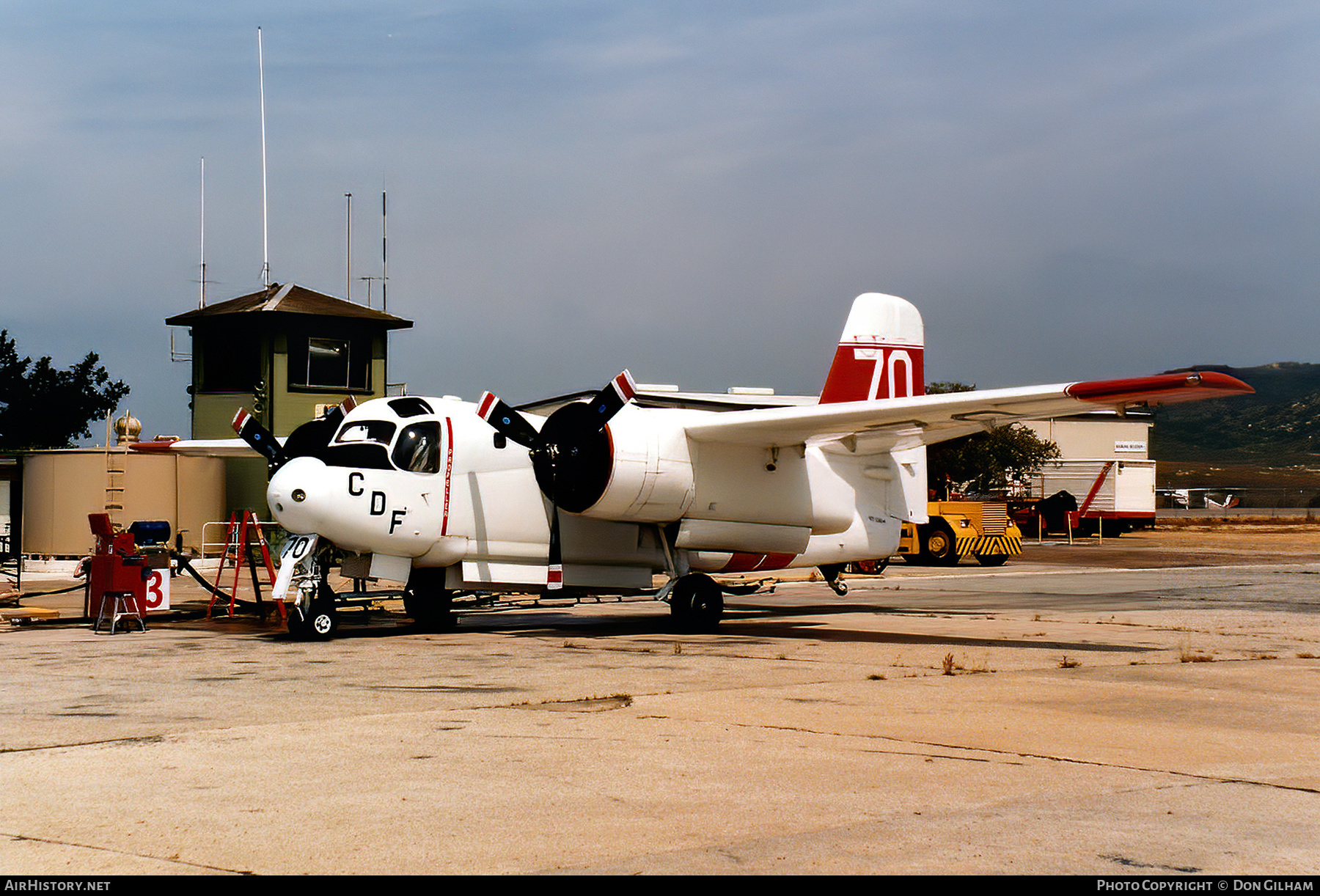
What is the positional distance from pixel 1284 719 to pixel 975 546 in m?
28.0

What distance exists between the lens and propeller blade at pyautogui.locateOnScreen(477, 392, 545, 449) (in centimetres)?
1642

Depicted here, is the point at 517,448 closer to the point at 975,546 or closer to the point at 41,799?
the point at 41,799

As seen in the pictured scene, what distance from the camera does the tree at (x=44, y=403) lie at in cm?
5550

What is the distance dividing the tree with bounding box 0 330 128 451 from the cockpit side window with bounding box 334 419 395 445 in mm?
44956

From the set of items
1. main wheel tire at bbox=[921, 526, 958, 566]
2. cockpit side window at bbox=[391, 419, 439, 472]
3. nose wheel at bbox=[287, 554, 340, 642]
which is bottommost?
main wheel tire at bbox=[921, 526, 958, 566]

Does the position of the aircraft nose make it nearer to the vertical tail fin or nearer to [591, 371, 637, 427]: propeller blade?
[591, 371, 637, 427]: propeller blade

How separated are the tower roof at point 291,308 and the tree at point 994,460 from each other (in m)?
36.5

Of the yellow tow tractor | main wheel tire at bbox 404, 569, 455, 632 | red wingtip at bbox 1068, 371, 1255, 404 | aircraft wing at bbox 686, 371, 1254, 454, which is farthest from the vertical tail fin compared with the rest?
the yellow tow tractor

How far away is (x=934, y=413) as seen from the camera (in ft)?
52.1

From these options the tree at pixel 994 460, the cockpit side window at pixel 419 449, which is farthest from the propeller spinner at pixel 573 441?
the tree at pixel 994 460

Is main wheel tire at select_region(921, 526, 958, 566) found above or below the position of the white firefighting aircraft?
below

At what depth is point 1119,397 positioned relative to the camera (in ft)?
45.7

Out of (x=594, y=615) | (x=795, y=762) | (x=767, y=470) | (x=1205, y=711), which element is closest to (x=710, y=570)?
(x=767, y=470)

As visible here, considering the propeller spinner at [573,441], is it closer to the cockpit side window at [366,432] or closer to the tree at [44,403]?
the cockpit side window at [366,432]
